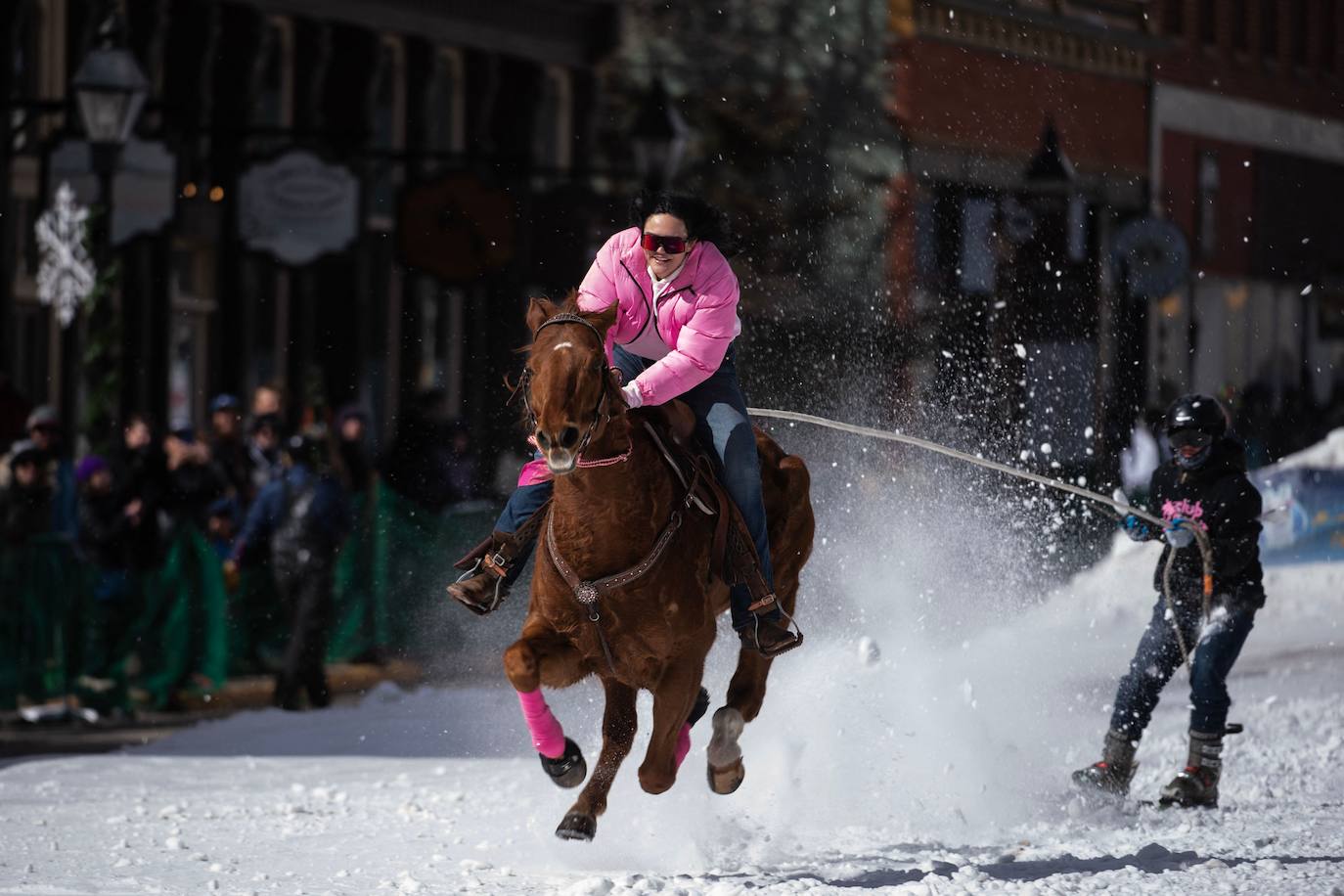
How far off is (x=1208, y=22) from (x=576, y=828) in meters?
24.7

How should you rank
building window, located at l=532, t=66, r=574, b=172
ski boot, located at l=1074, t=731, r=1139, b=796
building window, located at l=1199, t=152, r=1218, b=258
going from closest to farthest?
1. ski boot, located at l=1074, t=731, r=1139, b=796
2. building window, located at l=532, t=66, r=574, b=172
3. building window, located at l=1199, t=152, r=1218, b=258

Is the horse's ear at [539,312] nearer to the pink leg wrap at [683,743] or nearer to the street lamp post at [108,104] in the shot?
the pink leg wrap at [683,743]

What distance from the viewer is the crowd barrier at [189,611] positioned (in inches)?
491

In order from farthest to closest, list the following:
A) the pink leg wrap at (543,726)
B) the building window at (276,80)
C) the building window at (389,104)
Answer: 1. the building window at (389,104)
2. the building window at (276,80)
3. the pink leg wrap at (543,726)

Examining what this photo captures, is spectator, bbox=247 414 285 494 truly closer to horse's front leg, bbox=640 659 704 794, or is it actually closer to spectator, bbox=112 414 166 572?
spectator, bbox=112 414 166 572

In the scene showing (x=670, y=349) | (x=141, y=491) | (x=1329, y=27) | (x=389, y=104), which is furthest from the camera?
(x=1329, y=27)

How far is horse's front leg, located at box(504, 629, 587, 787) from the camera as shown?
24.0 feet

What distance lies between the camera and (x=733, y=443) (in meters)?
7.96

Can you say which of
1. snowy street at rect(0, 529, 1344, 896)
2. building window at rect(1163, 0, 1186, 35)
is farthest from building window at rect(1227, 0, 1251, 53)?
snowy street at rect(0, 529, 1344, 896)

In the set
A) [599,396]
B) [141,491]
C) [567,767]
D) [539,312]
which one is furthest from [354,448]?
[599,396]

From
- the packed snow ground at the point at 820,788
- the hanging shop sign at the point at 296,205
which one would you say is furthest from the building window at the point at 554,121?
the packed snow ground at the point at 820,788

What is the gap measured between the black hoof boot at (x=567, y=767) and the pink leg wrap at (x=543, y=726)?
0.02 metres

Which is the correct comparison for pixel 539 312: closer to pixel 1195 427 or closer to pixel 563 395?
pixel 563 395

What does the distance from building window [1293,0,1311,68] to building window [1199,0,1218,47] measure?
43.6 inches
